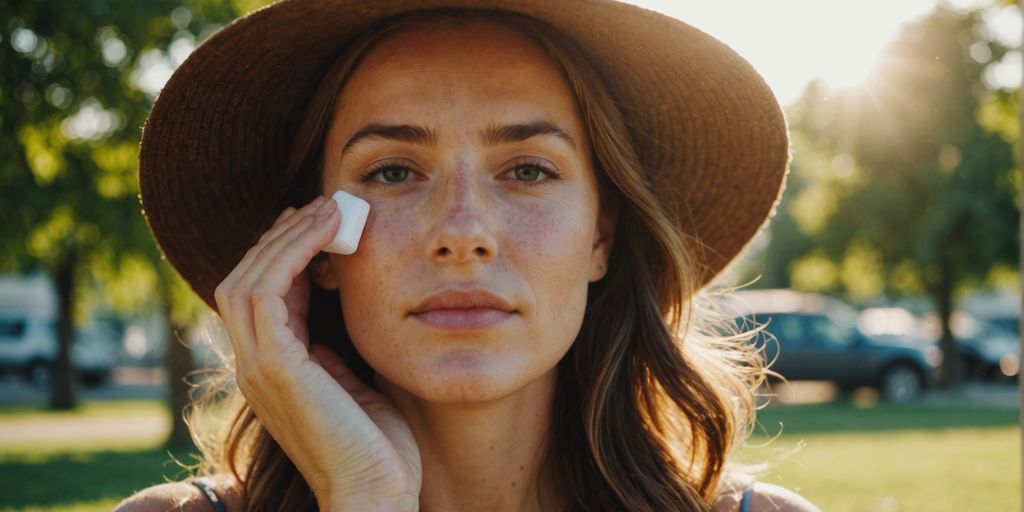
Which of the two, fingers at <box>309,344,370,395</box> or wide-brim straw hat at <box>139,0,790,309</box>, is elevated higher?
wide-brim straw hat at <box>139,0,790,309</box>

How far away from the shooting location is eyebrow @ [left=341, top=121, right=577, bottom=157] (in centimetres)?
252

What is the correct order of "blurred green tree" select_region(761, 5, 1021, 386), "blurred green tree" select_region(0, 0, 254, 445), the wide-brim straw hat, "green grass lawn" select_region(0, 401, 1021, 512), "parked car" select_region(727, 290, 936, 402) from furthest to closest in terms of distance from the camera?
"blurred green tree" select_region(761, 5, 1021, 386) → "parked car" select_region(727, 290, 936, 402) → "blurred green tree" select_region(0, 0, 254, 445) → "green grass lawn" select_region(0, 401, 1021, 512) → the wide-brim straw hat

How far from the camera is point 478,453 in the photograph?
9.14ft

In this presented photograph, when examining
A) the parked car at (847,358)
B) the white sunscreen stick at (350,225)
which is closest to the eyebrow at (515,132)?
the white sunscreen stick at (350,225)

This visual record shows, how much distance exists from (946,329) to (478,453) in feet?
85.2

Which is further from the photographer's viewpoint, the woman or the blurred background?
the blurred background

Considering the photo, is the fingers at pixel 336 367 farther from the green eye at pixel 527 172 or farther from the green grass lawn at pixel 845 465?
the green grass lawn at pixel 845 465

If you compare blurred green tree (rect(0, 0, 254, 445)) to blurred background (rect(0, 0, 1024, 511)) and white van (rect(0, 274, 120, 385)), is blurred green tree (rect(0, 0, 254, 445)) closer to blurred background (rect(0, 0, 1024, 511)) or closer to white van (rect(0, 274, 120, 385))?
blurred background (rect(0, 0, 1024, 511))

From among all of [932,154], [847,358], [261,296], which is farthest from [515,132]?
[932,154]

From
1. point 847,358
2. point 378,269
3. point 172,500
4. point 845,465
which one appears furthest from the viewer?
point 847,358

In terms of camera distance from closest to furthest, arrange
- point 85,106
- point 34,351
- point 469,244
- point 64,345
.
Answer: point 469,244, point 85,106, point 64,345, point 34,351

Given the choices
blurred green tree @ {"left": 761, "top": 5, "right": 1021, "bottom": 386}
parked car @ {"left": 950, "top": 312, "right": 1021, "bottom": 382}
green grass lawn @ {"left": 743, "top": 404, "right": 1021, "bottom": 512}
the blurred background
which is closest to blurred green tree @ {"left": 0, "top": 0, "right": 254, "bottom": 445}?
the blurred background

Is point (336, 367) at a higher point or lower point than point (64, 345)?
higher

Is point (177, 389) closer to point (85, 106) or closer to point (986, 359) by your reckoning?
point (85, 106)
